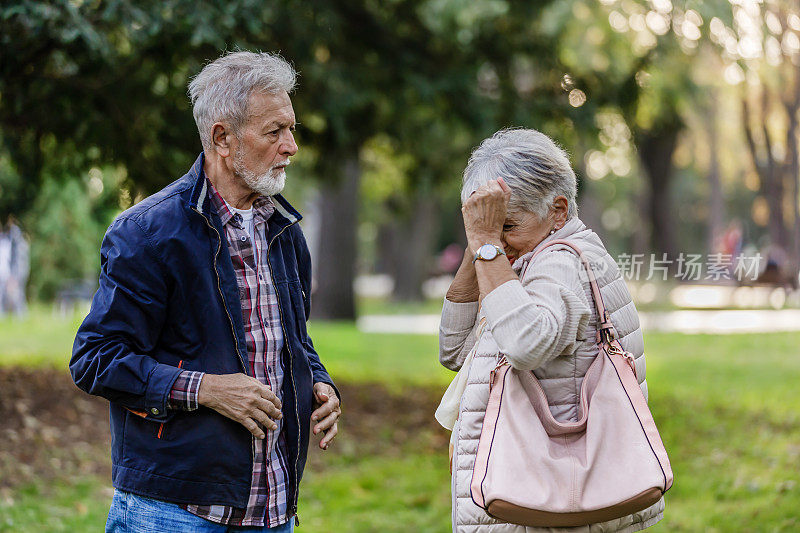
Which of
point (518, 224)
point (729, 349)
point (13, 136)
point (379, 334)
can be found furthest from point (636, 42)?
point (518, 224)

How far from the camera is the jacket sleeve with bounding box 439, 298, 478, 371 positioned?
315cm

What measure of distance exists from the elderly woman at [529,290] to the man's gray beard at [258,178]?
1.98 feet

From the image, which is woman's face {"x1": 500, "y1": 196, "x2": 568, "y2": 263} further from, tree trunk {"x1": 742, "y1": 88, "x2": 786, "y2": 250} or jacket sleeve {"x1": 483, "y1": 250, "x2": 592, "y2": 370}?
tree trunk {"x1": 742, "y1": 88, "x2": 786, "y2": 250}

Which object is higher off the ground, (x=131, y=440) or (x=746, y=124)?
(x=746, y=124)

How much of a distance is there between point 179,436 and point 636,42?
11281 millimetres

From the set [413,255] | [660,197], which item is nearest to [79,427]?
Answer: [660,197]

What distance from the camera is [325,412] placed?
314 centimetres

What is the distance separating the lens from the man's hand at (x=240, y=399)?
2705 mm

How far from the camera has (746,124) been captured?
2012cm

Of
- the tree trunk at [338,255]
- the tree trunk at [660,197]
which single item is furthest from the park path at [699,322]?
the tree trunk at [660,197]

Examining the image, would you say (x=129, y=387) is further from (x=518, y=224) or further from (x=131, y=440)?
(x=518, y=224)

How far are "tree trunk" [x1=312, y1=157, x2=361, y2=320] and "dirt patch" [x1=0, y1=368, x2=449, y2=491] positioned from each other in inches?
335

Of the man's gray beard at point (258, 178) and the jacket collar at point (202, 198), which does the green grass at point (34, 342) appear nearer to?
the jacket collar at point (202, 198)

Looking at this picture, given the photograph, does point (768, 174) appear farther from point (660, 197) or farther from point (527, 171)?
point (527, 171)
